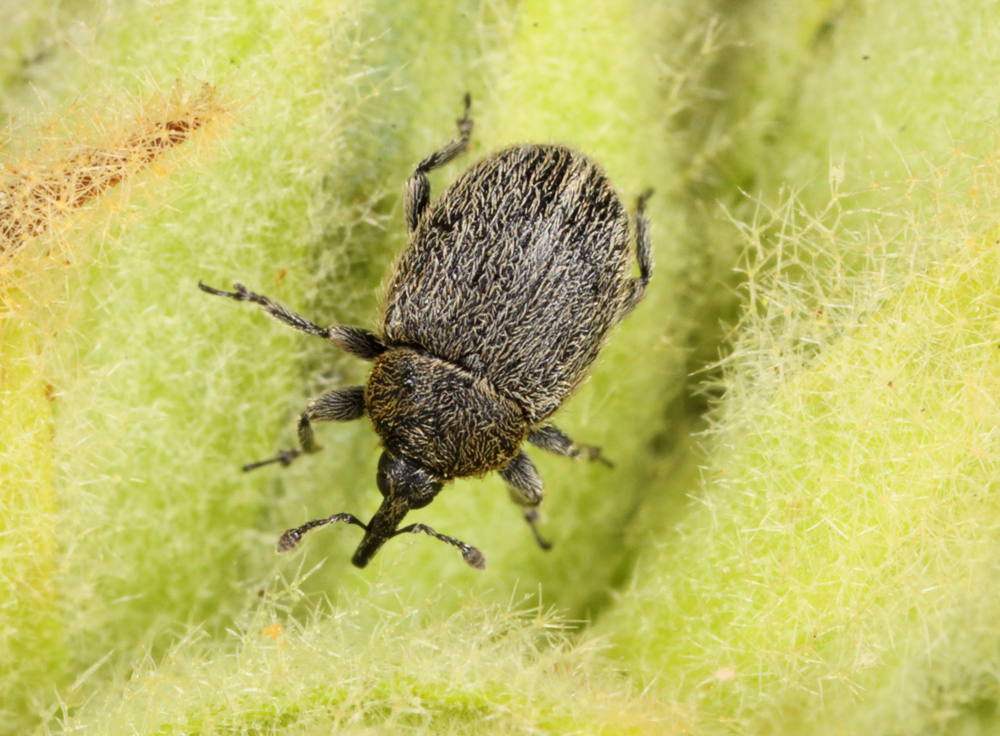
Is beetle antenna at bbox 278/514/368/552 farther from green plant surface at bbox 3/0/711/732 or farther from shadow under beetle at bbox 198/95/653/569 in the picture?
shadow under beetle at bbox 198/95/653/569

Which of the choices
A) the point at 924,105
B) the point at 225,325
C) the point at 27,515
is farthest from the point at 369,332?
the point at 924,105

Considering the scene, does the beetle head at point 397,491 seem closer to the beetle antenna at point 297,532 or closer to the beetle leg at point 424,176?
the beetle antenna at point 297,532

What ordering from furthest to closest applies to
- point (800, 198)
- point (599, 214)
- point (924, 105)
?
point (599, 214), point (800, 198), point (924, 105)

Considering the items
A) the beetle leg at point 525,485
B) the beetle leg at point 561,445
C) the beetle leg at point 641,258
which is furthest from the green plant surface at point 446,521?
the beetle leg at point 641,258

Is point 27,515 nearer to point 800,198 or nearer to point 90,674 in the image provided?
point 90,674

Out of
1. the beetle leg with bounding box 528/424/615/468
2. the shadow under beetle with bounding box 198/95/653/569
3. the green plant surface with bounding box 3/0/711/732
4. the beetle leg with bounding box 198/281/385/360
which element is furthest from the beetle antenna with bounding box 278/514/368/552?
the beetle leg with bounding box 528/424/615/468

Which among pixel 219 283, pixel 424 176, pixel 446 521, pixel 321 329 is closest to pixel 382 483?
pixel 446 521
